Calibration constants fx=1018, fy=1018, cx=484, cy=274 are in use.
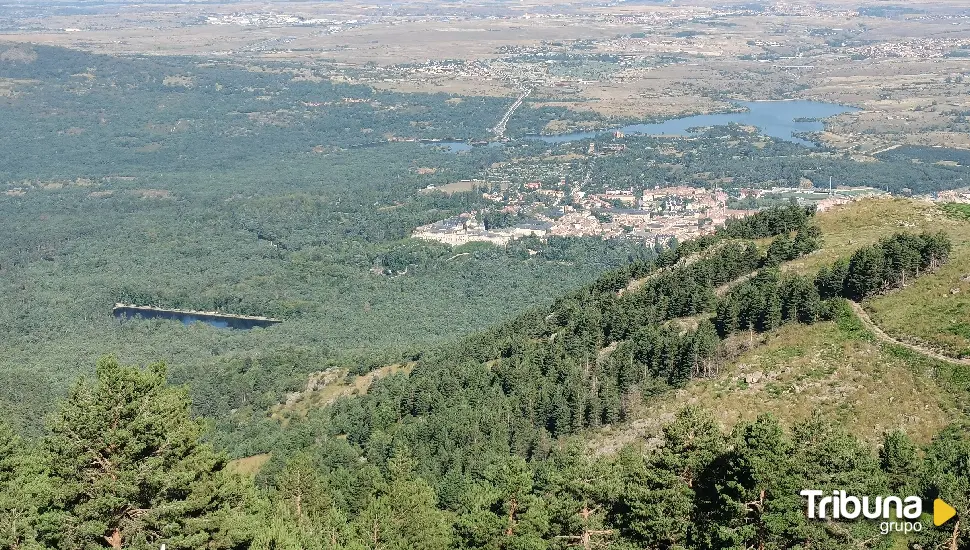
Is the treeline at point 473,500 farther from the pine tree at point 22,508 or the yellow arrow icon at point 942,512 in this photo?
the yellow arrow icon at point 942,512

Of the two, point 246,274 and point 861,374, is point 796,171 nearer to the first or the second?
point 246,274

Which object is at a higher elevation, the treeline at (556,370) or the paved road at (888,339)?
the paved road at (888,339)

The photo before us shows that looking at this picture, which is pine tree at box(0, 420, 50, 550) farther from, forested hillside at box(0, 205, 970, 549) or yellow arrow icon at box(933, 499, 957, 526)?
yellow arrow icon at box(933, 499, 957, 526)

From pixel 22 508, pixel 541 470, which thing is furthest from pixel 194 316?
pixel 22 508

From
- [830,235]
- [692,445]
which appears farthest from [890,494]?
[830,235]

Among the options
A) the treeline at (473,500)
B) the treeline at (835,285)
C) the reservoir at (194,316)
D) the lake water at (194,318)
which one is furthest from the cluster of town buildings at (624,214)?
the treeline at (473,500)

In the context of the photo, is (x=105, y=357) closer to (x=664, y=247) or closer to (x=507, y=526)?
(x=507, y=526)
